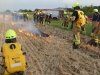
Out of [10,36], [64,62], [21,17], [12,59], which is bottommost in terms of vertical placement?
[21,17]

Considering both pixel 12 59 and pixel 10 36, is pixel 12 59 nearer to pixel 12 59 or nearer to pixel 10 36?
pixel 12 59

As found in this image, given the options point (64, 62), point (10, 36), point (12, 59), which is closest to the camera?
point (12, 59)

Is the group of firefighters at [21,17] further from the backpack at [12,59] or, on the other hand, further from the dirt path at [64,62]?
the backpack at [12,59]

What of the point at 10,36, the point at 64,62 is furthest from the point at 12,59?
the point at 64,62

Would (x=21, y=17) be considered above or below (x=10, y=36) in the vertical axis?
below

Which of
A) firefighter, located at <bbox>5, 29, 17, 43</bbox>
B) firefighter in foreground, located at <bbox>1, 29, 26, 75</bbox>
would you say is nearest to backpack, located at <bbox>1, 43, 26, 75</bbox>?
firefighter in foreground, located at <bbox>1, 29, 26, 75</bbox>

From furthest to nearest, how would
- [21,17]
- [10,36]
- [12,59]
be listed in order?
[21,17] → [10,36] → [12,59]

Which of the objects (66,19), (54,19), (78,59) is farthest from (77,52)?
(54,19)

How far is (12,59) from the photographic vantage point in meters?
6.64

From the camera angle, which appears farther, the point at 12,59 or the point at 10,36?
the point at 10,36

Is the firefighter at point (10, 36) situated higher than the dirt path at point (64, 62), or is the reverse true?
the firefighter at point (10, 36)

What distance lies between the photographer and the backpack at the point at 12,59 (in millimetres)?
6578

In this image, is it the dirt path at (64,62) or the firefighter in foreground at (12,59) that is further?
the dirt path at (64,62)

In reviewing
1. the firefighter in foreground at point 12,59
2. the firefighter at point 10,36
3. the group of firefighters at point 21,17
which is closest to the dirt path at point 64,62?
the firefighter in foreground at point 12,59
